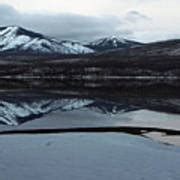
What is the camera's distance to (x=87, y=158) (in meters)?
20.6

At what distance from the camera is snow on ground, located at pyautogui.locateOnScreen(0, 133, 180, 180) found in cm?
1755

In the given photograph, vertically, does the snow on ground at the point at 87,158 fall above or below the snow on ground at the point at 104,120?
above

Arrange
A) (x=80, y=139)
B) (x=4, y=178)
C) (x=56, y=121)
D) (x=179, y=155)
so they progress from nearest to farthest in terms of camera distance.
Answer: (x=4, y=178) < (x=179, y=155) < (x=80, y=139) < (x=56, y=121)

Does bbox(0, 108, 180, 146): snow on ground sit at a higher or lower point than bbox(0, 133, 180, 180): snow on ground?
lower

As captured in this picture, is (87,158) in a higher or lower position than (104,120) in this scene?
higher

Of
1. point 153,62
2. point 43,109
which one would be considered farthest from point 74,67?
point 43,109

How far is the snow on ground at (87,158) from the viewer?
57.6ft

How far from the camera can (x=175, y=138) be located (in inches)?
1082

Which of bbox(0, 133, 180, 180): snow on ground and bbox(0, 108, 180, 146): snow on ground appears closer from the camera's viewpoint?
bbox(0, 133, 180, 180): snow on ground

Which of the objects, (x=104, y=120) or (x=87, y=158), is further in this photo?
(x=104, y=120)

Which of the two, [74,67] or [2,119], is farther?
[74,67]

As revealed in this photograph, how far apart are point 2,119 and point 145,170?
21.5 metres

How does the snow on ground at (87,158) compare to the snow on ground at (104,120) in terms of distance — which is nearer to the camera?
the snow on ground at (87,158)

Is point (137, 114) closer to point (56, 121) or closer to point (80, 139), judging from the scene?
point (56, 121)
